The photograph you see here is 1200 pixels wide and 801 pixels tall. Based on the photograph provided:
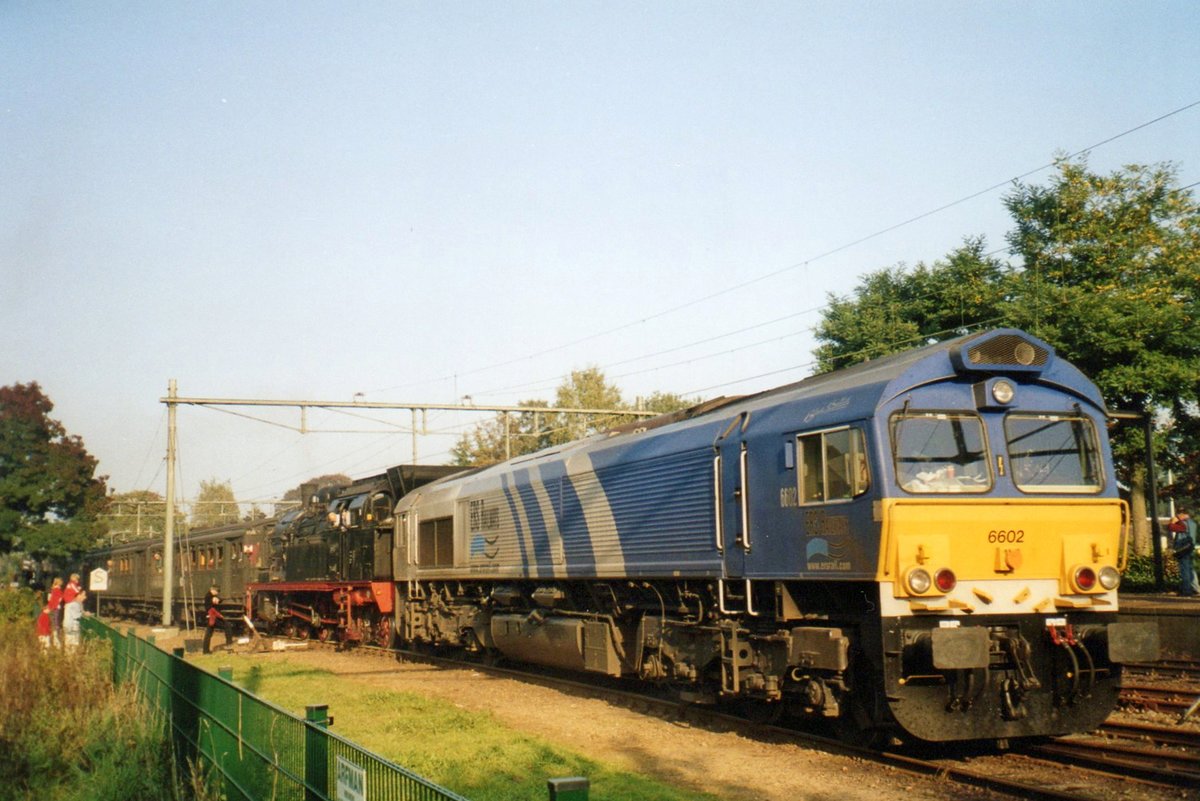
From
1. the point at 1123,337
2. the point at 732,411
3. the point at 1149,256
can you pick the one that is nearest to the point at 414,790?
the point at 732,411

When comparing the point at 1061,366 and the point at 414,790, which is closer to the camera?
the point at 414,790

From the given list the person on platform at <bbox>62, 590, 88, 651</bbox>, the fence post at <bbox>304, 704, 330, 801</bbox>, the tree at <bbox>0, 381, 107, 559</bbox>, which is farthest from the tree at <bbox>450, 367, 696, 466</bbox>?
the fence post at <bbox>304, 704, 330, 801</bbox>

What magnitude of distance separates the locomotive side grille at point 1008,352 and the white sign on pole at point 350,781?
6.93 m

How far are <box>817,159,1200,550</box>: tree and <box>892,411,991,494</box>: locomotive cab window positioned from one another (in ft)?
59.9

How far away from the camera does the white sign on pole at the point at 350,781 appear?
17.9 ft

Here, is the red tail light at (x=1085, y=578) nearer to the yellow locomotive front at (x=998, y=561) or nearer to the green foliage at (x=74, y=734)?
the yellow locomotive front at (x=998, y=561)

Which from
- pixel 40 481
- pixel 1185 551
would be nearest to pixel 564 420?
pixel 40 481

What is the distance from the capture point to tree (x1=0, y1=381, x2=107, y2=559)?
41.1 metres

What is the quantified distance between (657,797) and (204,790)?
3.79m

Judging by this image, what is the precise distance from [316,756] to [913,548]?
218 inches

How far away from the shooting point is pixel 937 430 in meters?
10.1

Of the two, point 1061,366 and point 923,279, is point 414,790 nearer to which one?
point 1061,366

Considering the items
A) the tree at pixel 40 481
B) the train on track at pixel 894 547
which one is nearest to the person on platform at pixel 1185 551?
the train on track at pixel 894 547

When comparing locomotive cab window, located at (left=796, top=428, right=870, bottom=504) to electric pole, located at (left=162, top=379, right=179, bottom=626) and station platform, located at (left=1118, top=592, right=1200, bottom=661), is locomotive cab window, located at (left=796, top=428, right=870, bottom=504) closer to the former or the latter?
station platform, located at (left=1118, top=592, right=1200, bottom=661)
